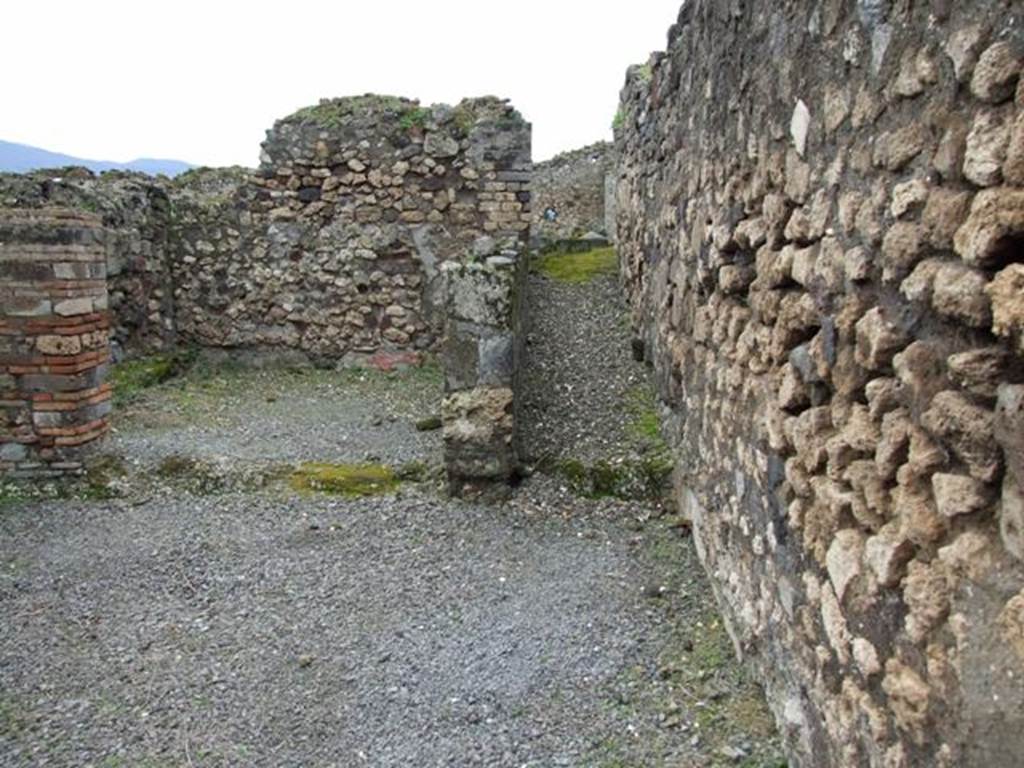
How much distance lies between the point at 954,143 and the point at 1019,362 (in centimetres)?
47

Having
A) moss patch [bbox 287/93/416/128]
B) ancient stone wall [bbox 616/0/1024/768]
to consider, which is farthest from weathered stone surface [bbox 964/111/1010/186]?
moss patch [bbox 287/93/416/128]

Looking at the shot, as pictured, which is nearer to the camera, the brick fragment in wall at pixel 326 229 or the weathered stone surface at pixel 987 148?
the weathered stone surface at pixel 987 148

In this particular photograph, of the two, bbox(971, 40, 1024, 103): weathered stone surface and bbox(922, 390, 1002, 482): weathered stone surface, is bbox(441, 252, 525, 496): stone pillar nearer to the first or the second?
bbox(922, 390, 1002, 482): weathered stone surface

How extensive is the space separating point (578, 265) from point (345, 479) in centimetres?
560

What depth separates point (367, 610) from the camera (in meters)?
4.23

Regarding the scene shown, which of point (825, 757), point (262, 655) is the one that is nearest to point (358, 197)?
point (262, 655)

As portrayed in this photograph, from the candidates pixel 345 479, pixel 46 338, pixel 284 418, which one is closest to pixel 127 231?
pixel 284 418

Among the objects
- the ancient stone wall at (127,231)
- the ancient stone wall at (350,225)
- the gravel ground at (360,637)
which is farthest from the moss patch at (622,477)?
the ancient stone wall at (127,231)

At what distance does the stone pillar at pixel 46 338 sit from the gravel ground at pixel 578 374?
336cm

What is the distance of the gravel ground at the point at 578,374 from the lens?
5.92m

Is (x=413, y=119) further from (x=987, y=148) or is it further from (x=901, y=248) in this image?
(x=987, y=148)

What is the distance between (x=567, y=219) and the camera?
2206 cm

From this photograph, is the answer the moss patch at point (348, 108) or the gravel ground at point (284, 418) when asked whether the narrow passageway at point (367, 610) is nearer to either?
the gravel ground at point (284, 418)

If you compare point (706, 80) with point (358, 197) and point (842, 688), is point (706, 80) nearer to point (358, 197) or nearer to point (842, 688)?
point (842, 688)
